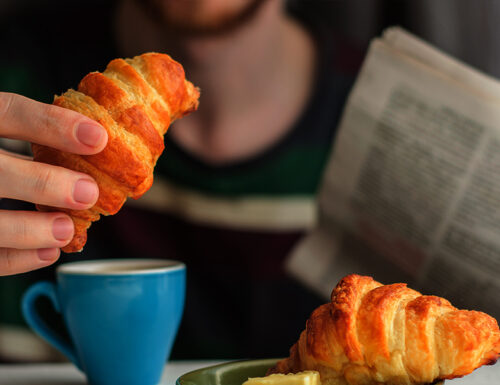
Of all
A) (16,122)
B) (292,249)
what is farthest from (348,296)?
(292,249)

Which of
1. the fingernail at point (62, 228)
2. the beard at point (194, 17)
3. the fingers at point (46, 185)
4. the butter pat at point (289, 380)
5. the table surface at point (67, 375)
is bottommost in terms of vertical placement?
the table surface at point (67, 375)

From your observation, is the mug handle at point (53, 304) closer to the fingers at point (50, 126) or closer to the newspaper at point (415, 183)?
the fingers at point (50, 126)

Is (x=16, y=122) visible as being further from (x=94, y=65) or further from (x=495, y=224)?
(x=94, y=65)

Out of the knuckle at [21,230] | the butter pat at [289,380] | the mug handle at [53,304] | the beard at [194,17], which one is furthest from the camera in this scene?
the beard at [194,17]

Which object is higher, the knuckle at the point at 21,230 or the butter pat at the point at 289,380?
the knuckle at the point at 21,230

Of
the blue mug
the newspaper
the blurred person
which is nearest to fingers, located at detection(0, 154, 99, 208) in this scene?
the blue mug

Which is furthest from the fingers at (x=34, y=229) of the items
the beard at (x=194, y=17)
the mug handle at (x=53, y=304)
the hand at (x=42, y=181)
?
the beard at (x=194, y=17)

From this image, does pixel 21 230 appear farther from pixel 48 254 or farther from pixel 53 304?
pixel 53 304
